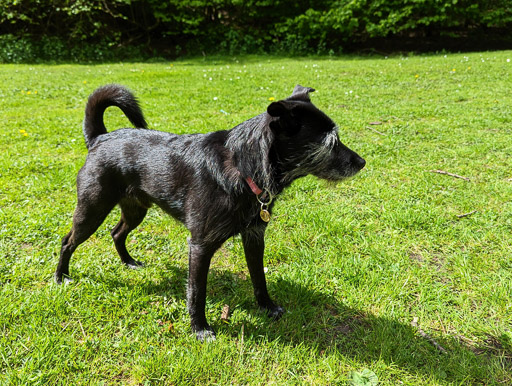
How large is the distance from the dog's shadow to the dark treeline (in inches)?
718

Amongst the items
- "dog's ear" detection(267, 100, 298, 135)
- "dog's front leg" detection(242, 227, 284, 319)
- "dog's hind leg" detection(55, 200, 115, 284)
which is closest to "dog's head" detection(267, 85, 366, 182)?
"dog's ear" detection(267, 100, 298, 135)

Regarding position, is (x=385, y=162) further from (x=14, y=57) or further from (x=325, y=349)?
(x=14, y=57)

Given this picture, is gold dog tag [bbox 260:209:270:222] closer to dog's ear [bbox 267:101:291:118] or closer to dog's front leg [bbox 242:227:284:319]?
dog's front leg [bbox 242:227:284:319]

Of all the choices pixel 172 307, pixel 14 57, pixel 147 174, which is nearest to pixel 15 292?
pixel 172 307

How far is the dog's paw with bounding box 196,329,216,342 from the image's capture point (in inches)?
103

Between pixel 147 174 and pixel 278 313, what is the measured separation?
1547 mm

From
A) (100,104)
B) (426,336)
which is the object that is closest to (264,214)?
(426,336)

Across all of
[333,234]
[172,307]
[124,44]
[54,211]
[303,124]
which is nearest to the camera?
[303,124]

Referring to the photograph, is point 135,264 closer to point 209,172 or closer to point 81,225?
point 81,225

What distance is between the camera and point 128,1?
56.3 ft

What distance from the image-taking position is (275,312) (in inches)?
115

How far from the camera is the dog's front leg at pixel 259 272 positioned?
9.25ft

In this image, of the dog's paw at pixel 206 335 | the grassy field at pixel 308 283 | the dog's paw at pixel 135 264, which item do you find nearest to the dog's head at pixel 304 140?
the grassy field at pixel 308 283

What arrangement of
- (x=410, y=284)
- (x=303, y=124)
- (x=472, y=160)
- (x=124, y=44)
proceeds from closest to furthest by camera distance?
1. (x=303, y=124)
2. (x=410, y=284)
3. (x=472, y=160)
4. (x=124, y=44)
